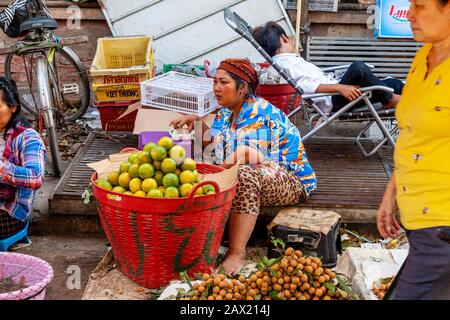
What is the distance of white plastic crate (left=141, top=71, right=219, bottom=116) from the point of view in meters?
5.36

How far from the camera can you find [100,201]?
376 centimetres

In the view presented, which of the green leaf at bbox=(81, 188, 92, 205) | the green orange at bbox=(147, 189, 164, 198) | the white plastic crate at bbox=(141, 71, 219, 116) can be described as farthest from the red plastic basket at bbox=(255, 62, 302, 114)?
the green orange at bbox=(147, 189, 164, 198)

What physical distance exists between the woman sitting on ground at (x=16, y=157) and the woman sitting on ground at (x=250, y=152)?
3.82ft

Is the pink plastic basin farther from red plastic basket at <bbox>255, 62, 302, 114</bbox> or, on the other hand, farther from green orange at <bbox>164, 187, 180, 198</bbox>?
red plastic basket at <bbox>255, 62, 302, 114</bbox>

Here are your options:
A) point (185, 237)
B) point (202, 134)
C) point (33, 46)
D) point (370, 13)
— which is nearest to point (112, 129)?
point (33, 46)

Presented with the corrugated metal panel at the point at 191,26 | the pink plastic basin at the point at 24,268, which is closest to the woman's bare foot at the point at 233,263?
the pink plastic basin at the point at 24,268

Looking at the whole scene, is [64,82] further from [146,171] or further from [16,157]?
[146,171]

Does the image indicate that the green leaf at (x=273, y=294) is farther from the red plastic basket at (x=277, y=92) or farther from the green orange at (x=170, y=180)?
the red plastic basket at (x=277, y=92)

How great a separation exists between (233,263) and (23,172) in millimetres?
1407

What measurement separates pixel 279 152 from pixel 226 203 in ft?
2.25

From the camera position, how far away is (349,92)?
16.4ft

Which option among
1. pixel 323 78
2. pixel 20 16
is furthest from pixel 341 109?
pixel 20 16

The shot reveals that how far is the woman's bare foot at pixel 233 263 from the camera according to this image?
4031 mm

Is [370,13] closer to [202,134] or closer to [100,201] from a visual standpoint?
[202,134]
